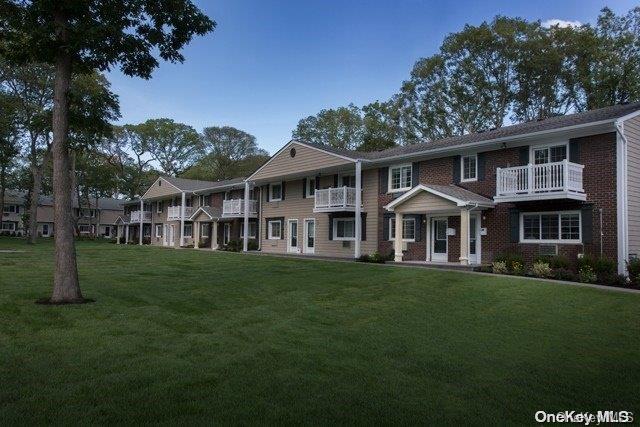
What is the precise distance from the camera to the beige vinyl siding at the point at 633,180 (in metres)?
15.1

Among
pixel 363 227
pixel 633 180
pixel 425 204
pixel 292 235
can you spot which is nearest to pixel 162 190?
pixel 292 235

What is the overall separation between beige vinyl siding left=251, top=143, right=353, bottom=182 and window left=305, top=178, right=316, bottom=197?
0.97m

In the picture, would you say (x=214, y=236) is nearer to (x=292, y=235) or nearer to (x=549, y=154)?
(x=292, y=235)

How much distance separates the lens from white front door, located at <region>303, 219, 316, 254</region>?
26781mm

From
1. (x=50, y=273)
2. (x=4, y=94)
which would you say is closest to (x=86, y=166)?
(x=4, y=94)

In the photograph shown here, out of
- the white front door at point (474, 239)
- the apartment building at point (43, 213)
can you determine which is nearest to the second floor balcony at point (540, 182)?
the white front door at point (474, 239)

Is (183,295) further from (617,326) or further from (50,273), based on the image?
(617,326)

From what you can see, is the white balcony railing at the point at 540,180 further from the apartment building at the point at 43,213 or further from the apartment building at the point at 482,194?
the apartment building at the point at 43,213

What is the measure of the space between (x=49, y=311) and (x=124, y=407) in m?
4.78

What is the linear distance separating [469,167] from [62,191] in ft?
47.8

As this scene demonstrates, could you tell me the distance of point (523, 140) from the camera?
55.8ft

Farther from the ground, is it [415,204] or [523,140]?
[523,140]

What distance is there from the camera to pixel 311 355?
6055 mm

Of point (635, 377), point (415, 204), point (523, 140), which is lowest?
point (635, 377)
